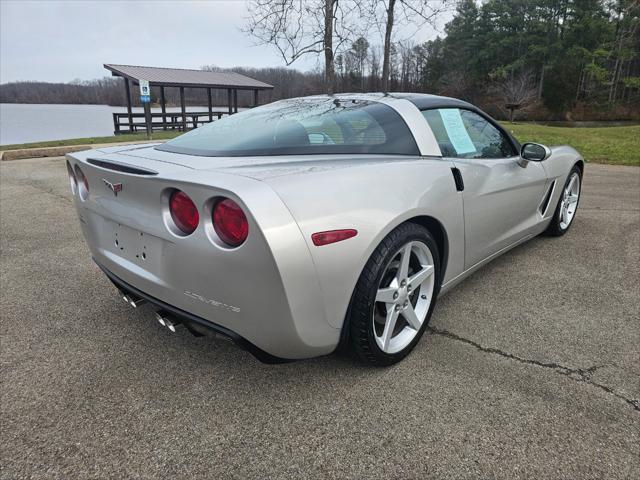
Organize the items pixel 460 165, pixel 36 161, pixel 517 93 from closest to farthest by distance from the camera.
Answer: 1. pixel 460 165
2. pixel 36 161
3. pixel 517 93

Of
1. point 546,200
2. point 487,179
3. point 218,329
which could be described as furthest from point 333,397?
point 546,200

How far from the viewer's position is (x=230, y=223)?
5.25 feet

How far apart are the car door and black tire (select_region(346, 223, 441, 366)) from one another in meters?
0.65

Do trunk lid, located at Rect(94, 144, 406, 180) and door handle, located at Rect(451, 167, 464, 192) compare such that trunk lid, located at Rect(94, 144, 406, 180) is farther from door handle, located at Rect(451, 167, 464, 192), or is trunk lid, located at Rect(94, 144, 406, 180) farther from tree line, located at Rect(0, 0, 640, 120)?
tree line, located at Rect(0, 0, 640, 120)

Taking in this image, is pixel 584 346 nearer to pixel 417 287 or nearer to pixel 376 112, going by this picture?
pixel 417 287

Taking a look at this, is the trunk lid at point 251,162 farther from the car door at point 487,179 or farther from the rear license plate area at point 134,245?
the car door at point 487,179

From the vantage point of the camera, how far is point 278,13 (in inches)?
518

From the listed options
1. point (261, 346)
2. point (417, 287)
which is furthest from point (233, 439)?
point (417, 287)

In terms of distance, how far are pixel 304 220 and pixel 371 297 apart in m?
0.51

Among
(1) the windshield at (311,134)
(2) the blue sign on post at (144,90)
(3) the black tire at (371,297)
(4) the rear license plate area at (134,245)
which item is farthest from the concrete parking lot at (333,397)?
(2) the blue sign on post at (144,90)

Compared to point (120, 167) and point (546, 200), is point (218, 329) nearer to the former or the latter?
point (120, 167)

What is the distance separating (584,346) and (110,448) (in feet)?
7.60

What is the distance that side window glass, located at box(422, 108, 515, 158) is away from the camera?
2643mm

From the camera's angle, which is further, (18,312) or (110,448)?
(18,312)
